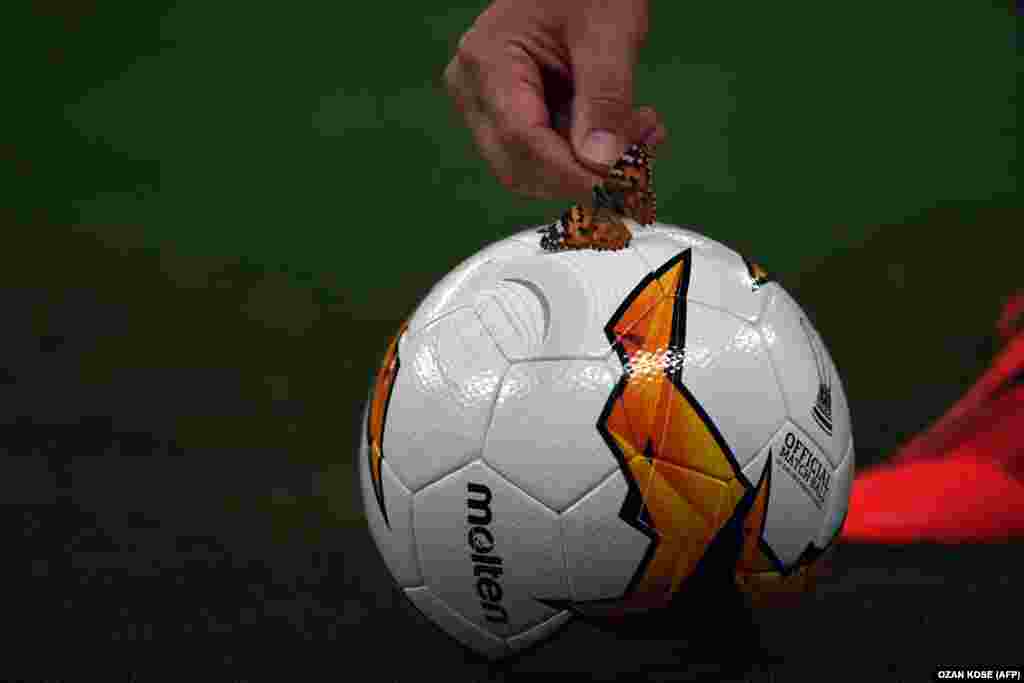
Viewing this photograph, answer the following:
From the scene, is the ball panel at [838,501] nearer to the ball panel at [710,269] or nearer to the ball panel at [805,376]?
the ball panel at [805,376]

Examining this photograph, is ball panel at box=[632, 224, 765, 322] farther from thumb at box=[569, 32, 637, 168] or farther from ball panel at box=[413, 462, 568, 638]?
ball panel at box=[413, 462, 568, 638]

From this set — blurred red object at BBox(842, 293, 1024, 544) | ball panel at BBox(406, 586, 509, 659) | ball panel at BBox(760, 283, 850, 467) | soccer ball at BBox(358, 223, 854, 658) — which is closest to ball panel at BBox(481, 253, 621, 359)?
soccer ball at BBox(358, 223, 854, 658)

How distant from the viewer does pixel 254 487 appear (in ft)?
9.89

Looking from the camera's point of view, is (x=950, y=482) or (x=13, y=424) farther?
(x=13, y=424)

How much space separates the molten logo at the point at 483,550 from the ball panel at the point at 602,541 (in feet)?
0.31

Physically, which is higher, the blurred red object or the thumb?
the thumb

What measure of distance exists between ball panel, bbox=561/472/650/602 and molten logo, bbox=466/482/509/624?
0.09m

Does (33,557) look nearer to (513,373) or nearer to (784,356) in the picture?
(513,373)

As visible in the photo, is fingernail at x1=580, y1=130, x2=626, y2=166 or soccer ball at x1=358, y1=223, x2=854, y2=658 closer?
soccer ball at x1=358, y1=223, x2=854, y2=658

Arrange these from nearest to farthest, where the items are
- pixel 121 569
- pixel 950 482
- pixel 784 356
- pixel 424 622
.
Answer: pixel 784 356 < pixel 424 622 < pixel 121 569 < pixel 950 482

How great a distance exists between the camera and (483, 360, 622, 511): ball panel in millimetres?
1656

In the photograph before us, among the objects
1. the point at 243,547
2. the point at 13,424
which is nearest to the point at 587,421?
the point at 243,547

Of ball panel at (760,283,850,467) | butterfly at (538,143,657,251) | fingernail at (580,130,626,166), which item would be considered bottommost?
ball panel at (760,283,850,467)

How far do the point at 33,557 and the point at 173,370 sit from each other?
4.25 feet
